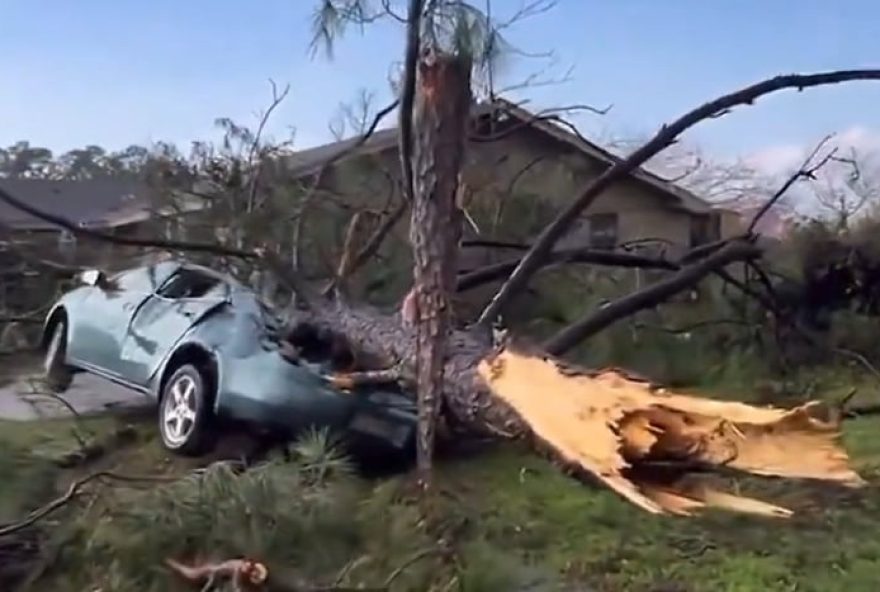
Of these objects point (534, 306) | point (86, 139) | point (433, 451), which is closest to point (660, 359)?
point (534, 306)

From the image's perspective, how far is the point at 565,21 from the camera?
5.72m

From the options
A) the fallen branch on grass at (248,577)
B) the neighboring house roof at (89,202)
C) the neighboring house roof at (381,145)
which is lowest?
the fallen branch on grass at (248,577)

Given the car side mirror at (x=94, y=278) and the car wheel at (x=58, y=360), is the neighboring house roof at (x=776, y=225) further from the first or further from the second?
the car wheel at (x=58, y=360)

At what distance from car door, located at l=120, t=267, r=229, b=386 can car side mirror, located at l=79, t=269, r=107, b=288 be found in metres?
0.22

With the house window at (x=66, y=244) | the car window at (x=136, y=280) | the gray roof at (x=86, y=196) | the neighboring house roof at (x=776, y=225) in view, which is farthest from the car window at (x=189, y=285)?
the neighboring house roof at (x=776, y=225)

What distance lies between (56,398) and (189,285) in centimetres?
113

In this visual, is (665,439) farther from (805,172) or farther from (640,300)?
(805,172)

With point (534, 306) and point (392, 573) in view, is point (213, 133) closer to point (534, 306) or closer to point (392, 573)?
point (534, 306)

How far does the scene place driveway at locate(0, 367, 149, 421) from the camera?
13.7 feet

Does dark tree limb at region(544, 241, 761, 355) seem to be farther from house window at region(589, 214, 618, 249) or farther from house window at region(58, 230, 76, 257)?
house window at region(589, 214, 618, 249)

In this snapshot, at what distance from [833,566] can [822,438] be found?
1.70m

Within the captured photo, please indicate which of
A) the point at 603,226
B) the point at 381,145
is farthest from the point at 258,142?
the point at 603,226

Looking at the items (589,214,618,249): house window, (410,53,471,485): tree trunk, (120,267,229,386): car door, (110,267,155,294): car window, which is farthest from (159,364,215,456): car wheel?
(589,214,618,249): house window

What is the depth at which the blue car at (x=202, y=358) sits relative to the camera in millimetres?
4566
